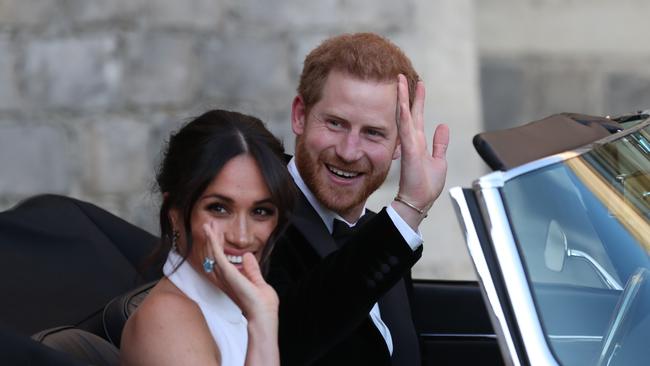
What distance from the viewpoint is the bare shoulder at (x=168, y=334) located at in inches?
103

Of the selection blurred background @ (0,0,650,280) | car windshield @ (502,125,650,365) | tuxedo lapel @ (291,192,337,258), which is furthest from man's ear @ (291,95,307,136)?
blurred background @ (0,0,650,280)

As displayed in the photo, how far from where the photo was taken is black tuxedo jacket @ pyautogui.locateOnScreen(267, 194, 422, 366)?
8.91ft

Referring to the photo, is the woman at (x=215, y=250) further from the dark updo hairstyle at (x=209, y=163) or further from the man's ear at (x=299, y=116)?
the man's ear at (x=299, y=116)

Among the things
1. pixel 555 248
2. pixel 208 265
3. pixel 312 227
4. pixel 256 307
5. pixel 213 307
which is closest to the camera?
pixel 555 248

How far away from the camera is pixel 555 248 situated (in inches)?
95.2

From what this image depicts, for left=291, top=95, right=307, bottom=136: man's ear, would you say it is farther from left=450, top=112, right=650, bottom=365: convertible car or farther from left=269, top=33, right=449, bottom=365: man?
left=450, top=112, right=650, bottom=365: convertible car

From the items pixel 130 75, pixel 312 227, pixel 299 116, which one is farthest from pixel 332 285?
pixel 130 75

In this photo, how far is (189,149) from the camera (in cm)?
289

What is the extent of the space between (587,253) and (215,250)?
0.66 m

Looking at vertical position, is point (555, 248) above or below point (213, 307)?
above

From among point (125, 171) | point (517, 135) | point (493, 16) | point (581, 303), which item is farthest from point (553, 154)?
point (493, 16)

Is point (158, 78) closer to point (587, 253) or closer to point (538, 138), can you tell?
point (538, 138)

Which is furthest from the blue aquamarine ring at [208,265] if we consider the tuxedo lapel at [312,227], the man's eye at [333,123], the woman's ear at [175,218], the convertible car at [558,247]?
the man's eye at [333,123]

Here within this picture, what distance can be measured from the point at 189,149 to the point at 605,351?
3.12 feet
